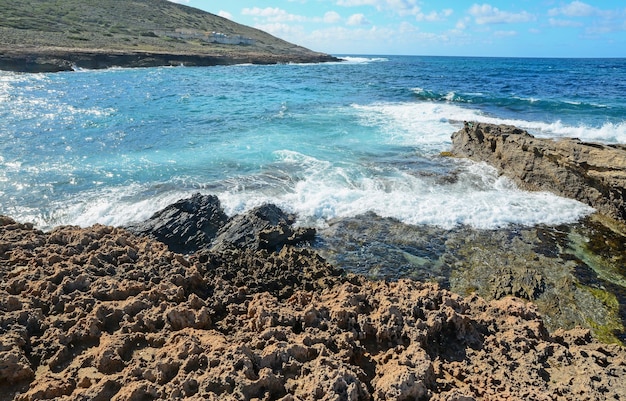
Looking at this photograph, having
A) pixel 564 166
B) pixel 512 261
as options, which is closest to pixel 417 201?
pixel 512 261

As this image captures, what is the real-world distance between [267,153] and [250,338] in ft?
41.5

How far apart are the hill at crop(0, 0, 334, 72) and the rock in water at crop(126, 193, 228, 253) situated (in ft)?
156

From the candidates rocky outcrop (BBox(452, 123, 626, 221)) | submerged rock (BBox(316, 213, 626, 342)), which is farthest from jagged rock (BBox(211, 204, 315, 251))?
rocky outcrop (BBox(452, 123, 626, 221))

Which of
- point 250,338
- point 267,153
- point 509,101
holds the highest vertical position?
point 509,101

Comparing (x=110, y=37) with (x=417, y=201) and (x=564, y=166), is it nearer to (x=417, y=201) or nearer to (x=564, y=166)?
(x=417, y=201)

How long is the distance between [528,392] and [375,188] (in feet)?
29.3

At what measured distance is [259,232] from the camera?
8.73m

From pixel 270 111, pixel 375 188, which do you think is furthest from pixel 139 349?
pixel 270 111

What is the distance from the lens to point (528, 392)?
4020 mm

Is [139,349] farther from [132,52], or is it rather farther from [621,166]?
[132,52]

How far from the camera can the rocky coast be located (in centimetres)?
392

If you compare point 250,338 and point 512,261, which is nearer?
point 250,338

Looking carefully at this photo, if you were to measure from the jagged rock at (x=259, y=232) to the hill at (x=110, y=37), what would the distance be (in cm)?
4883

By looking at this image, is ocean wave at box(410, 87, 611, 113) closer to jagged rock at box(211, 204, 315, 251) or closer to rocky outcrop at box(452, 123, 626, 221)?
rocky outcrop at box(452, 123, 626, 221)
